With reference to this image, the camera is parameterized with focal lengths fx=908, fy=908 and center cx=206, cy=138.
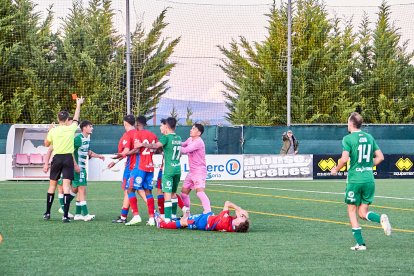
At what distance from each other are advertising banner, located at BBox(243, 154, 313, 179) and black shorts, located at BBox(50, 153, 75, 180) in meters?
18.0

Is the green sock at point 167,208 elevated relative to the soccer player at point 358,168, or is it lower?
lower

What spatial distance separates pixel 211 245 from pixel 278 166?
2187cm

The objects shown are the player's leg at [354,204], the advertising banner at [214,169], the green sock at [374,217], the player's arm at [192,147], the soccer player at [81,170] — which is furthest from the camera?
the advertising banner at [214,169]

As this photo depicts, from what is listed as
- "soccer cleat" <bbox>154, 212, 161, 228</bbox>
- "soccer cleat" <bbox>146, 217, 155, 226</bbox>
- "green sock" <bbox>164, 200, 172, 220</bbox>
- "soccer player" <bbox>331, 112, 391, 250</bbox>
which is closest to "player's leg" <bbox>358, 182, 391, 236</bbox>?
"soccer player" <bbox>331, 112, 391, 250</bbox>

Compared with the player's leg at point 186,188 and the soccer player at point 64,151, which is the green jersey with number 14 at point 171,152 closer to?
the player's leg at point 186,188

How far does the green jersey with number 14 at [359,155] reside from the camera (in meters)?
11.5

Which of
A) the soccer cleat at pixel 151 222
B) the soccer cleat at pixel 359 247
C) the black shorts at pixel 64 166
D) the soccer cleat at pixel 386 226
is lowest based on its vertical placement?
the soccer cleat at pixel 151 222

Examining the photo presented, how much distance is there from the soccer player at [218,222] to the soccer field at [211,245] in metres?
0.21

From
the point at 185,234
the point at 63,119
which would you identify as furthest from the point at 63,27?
the point at 185,234

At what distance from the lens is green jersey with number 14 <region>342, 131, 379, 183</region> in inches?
451

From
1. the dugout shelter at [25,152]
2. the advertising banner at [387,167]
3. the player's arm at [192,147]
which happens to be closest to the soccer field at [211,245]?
the player's arm at [192,147]

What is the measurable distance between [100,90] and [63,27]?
4989 mm

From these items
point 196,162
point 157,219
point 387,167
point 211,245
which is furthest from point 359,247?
point 387,167

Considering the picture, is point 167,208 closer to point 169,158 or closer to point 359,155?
point 169,158
